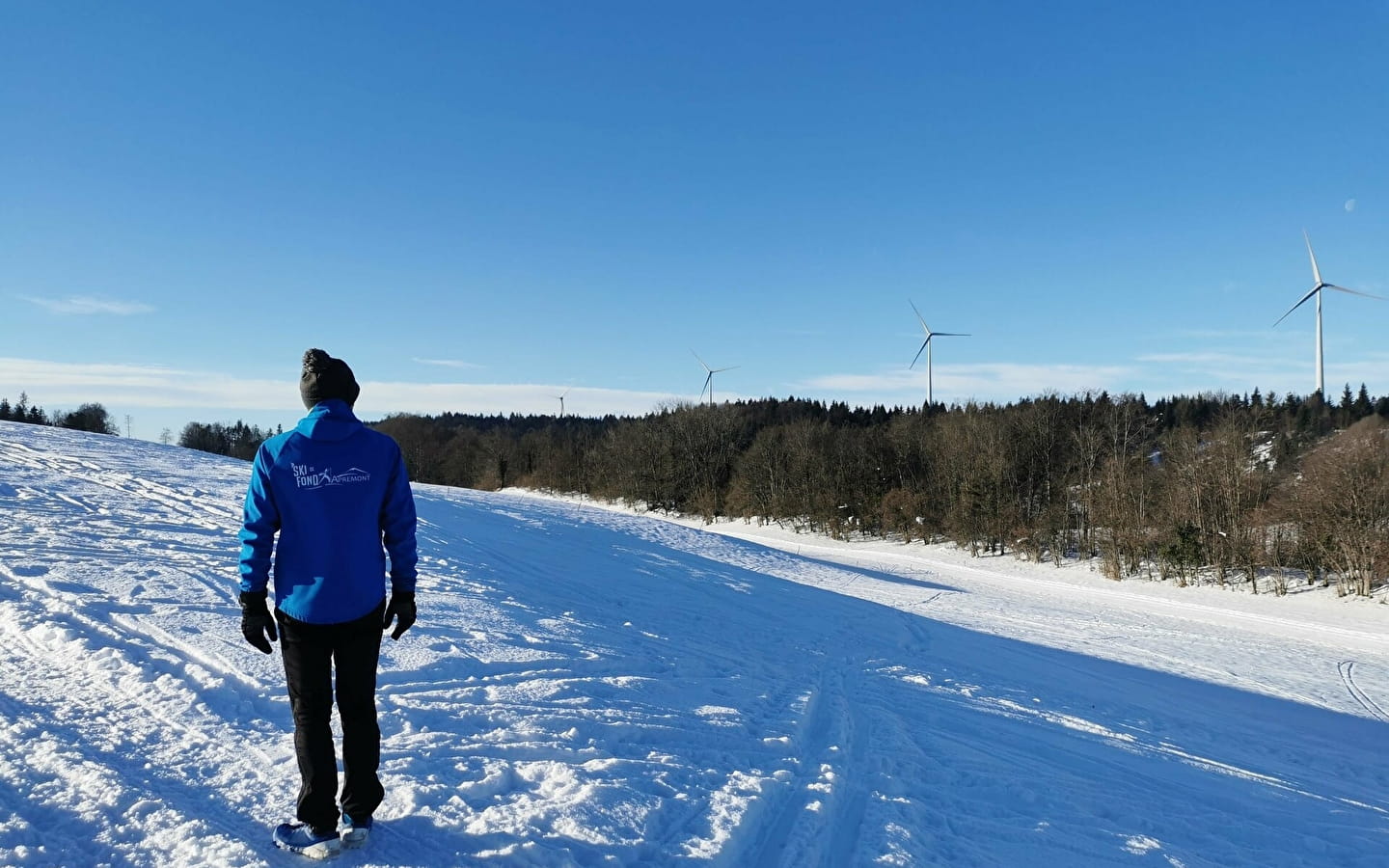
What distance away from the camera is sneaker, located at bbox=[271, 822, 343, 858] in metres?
3.57

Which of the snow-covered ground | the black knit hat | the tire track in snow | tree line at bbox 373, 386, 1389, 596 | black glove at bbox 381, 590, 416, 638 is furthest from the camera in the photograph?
tree line at bbox 373, 386, 1389, 596

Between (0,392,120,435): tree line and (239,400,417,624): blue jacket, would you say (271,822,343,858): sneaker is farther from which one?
(0,392,120,435): tree line

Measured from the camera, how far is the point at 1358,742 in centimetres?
1082

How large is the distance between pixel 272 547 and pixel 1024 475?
51715 millimetres

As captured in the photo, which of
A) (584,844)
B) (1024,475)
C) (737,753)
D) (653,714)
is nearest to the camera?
(584,844)

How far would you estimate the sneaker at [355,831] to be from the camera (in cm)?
366

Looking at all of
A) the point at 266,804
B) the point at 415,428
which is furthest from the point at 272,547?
the point at 415,428

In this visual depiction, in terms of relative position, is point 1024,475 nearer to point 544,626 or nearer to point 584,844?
point 544,626

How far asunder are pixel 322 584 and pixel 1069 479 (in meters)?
48.4

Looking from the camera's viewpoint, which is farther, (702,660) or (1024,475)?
(1024,475)

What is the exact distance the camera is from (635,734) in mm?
5695

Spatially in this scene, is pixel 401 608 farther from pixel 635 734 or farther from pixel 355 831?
pixel 635 734

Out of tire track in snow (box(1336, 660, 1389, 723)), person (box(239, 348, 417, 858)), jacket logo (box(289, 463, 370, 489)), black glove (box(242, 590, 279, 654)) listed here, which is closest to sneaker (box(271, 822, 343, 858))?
person (box(239, 348, 417, 858))

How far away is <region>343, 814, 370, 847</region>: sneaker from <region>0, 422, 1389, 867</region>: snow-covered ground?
0.25 feet
